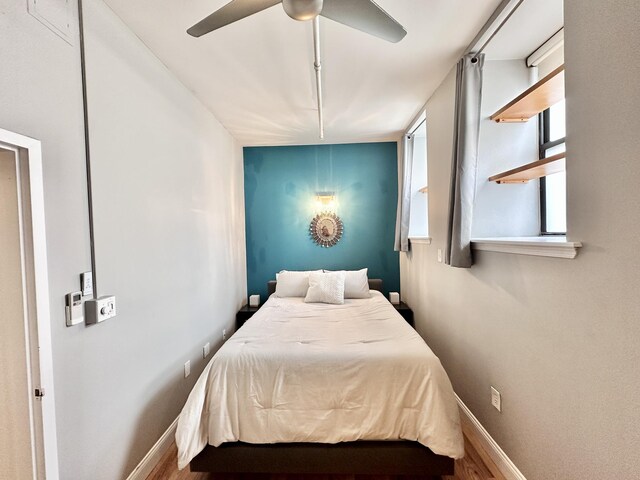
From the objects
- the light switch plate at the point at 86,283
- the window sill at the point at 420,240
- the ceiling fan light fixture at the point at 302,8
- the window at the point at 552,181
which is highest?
the ceiling fan light fixture at the point at 302,8

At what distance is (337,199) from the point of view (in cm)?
430

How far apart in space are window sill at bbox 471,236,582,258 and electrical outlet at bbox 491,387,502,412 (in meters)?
0.88

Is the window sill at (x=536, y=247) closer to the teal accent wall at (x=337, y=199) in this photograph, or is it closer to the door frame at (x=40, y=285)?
the door frame at (x=40, y=285)

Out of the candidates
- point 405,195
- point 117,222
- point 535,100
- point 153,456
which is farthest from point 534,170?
point 153,456

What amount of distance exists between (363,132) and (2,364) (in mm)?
3681

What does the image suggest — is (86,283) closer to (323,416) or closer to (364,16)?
(323,416)

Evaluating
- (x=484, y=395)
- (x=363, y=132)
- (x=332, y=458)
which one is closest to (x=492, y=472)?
(x=484, y=395)

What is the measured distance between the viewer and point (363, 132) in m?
3.82

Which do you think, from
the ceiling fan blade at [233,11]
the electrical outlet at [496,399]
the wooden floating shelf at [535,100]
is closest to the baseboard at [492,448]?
the electrical outlet at [496,399]

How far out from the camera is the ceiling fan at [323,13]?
118 cm

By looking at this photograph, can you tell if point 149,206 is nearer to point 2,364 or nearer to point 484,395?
point 2,364

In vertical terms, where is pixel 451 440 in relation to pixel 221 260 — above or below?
below

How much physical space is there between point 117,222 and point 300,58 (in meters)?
1.61

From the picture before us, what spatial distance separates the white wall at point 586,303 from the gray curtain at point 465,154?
222mm
